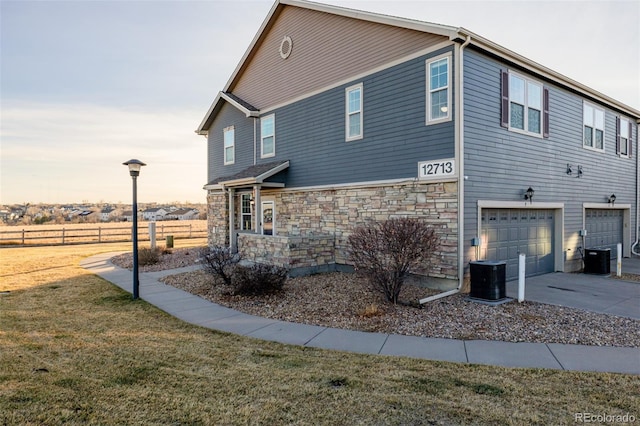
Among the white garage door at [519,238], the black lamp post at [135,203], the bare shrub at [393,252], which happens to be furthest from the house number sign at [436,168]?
the black lamp post at [135,203]

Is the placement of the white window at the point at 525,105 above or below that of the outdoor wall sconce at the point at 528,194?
above

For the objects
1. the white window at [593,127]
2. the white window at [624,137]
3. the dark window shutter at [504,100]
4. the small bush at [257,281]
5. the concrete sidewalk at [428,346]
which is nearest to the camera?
the concrete sidewalk at [428,346]

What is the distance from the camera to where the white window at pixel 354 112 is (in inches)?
446

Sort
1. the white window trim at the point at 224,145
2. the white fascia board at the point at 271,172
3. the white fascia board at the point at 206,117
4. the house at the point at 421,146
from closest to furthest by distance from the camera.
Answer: the house at the point at 421,146
the white fascia board at the point at 271,172
the white window trim at the point at 224,145
the white fascia board at the point at 206,117

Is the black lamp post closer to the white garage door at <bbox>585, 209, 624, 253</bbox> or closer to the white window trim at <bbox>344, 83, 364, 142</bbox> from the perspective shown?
the white window trim at <bbox>344, 83, 364, 142</bbox>

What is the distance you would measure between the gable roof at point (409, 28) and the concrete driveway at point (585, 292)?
5.91m

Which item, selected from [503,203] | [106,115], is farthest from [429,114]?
[106,115]

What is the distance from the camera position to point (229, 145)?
17859mm

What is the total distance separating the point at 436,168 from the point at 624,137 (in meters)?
11.6

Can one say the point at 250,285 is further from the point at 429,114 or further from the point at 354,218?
the point at 429,114

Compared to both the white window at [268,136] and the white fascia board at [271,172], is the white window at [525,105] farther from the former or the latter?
the white window at [268,136]

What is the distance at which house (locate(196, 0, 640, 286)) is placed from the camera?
8.97m

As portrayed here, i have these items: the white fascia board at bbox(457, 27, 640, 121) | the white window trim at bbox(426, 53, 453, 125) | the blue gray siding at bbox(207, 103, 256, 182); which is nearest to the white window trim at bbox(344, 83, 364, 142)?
the white window trim at bbox(426, 53, 453, 125)

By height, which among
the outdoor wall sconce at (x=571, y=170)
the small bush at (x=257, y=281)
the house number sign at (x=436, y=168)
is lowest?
the small bush at (x=257, y=281)
